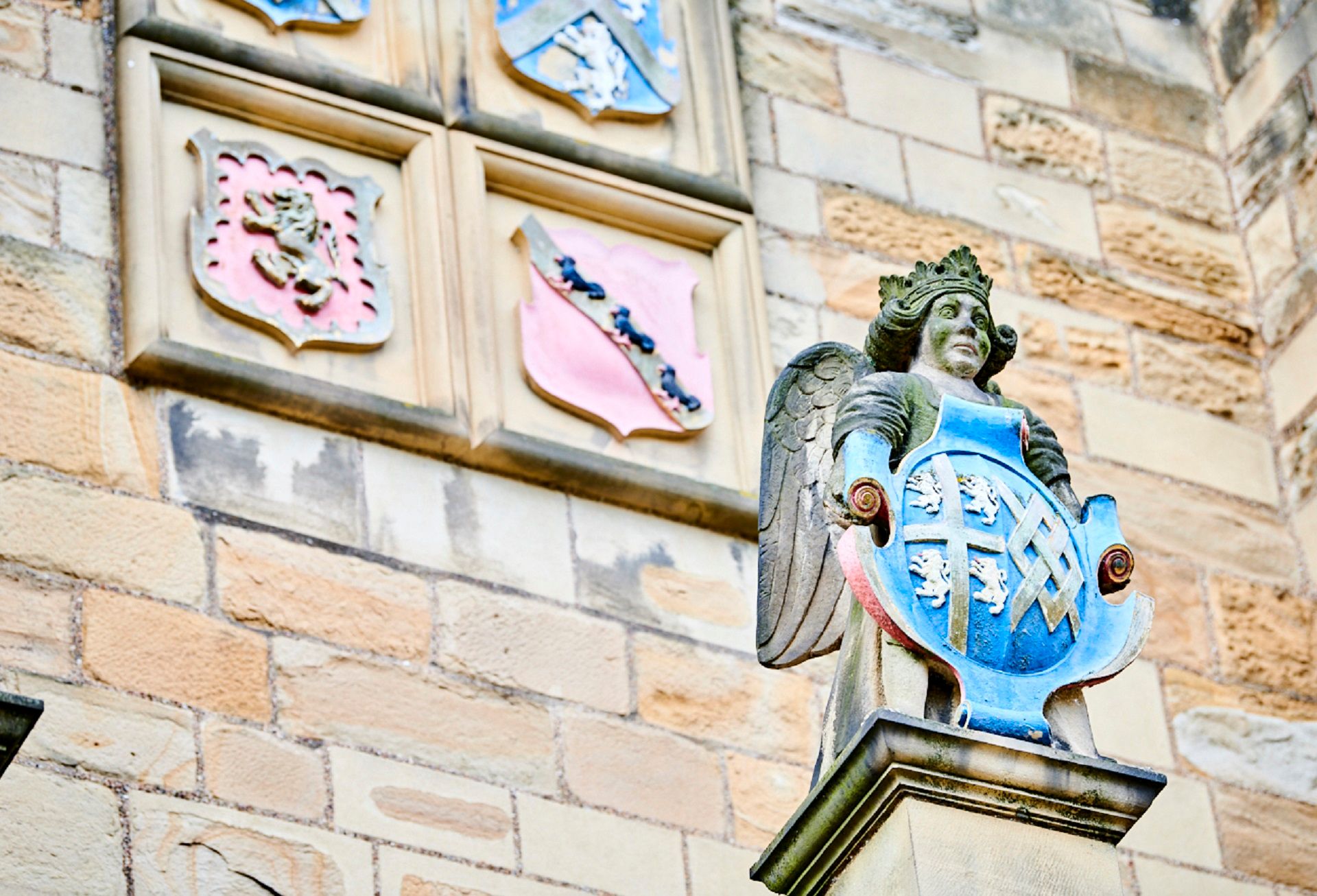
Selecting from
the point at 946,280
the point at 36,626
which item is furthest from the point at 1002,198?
the point at 36,626

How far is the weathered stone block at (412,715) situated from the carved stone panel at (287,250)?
0.55 metres

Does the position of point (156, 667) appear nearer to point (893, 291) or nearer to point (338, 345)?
point (338, 345)

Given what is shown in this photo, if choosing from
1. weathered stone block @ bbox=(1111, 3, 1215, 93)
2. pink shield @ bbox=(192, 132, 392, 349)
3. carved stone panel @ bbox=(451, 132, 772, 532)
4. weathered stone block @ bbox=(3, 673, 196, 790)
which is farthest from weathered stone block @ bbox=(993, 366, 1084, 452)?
weathered stone block @ bbox=(3, 673, 196, 790)

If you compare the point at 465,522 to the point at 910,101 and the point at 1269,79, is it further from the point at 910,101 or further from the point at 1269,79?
the point at 1269,79

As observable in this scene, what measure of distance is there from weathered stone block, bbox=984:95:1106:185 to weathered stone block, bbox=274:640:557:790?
231cm

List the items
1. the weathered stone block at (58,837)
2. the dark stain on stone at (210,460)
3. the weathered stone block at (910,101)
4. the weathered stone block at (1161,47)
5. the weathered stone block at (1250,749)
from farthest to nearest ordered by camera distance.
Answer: the weathered stone block at (1161,47) < the weathered stone block at (910,101) < the weathered stone block at (1250,749) < the dark stain on stone at (210,460) < the weathered stone block at (58,837)

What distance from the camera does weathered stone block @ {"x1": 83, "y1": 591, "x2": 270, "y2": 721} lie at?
5.26m

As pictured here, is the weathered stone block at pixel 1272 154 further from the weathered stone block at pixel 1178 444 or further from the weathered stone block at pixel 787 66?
the weathered stone block at pixel 787 66

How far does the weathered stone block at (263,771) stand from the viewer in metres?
5.21

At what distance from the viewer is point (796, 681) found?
601cm

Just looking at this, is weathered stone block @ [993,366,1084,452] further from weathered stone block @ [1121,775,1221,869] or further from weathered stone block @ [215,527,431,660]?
weathered stone block @ [215,527,431,660]

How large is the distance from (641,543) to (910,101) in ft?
5.60

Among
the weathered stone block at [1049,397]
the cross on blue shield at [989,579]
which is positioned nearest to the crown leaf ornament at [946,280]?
the cross on blue shield at [989,579]

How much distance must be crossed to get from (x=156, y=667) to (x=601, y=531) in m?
1.06
